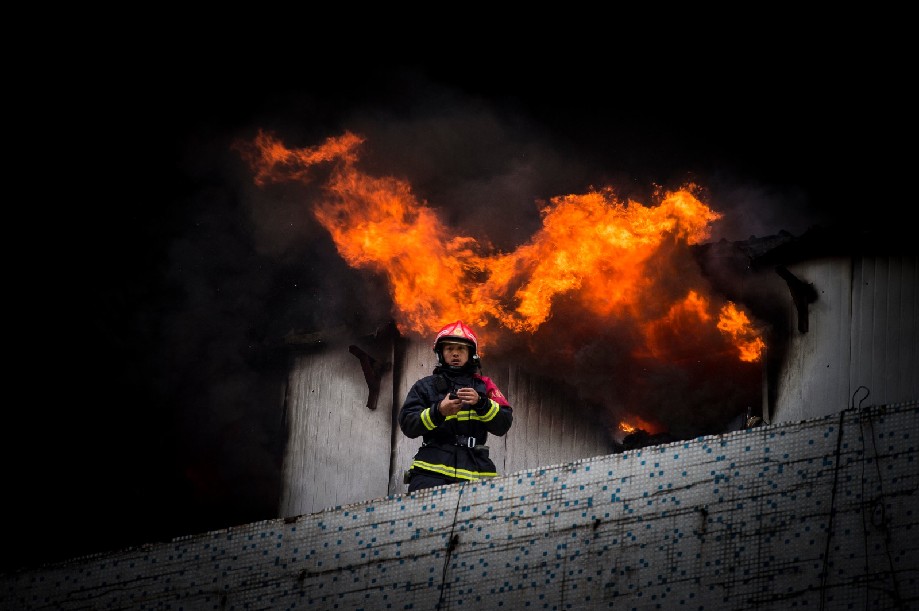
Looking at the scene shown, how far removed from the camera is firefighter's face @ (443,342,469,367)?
7.66m

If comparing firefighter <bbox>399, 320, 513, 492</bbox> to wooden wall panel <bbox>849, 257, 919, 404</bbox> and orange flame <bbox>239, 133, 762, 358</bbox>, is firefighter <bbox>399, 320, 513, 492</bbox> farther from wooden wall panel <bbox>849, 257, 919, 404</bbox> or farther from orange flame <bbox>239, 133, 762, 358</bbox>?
wooden wall panel <bbox>849, 257, 919, 404</bbox>

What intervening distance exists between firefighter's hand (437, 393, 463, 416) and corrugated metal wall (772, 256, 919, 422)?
4.21 m

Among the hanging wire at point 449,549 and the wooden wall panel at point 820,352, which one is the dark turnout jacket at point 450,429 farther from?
the wooden wall panel at point 820,352

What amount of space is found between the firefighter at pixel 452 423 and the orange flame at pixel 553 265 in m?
3.25

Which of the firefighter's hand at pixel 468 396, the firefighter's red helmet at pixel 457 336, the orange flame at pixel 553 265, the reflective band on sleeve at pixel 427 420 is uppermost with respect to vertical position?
the orange flame at pixel 553 265

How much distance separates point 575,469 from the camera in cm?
563

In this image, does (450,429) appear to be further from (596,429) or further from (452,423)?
(596,429)

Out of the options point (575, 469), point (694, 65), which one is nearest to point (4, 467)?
point (575, 469)

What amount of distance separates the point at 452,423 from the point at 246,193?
736 centimetres

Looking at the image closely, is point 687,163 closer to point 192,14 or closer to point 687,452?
point 192,14

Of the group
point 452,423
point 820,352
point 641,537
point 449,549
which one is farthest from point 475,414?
point 820,352

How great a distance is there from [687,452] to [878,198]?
868cm

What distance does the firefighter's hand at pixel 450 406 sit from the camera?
6.91 metres

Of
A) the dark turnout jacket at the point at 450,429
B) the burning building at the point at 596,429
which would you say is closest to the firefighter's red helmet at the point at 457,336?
the dark turnout jacket at the point at 450,429
